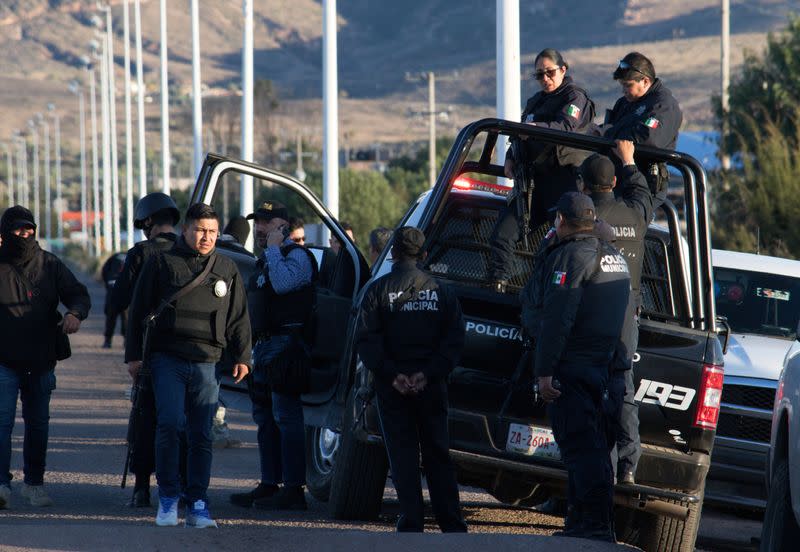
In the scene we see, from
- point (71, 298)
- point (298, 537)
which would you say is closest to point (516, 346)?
point (298, 537)

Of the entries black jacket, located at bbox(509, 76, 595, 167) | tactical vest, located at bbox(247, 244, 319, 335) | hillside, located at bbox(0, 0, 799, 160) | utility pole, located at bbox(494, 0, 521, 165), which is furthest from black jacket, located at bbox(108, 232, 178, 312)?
hillside, located at bbox(0, 0, 799, 160)

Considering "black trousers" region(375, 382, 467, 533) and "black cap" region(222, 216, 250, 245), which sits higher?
"black cap" region(222, 216, 250, 245)

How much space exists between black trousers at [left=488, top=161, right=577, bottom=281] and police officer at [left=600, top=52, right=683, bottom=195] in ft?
1.23

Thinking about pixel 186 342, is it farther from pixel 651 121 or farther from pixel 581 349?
pixel 651 121

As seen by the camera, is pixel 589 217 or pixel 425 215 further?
pixel 425 215

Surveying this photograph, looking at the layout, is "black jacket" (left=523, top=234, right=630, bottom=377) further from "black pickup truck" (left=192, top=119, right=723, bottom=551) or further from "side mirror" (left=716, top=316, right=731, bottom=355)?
"side mirror" (left=716, top=316, right=731, bottom=355)

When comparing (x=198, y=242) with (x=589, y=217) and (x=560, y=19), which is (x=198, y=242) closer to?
(x=589, y=217)

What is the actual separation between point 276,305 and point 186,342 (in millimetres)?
1347

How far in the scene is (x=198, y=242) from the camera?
30.0ft

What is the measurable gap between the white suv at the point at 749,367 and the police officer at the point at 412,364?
2.70 meters

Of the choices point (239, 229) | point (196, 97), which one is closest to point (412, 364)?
point (239, 229)

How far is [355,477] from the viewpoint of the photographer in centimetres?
A: 941

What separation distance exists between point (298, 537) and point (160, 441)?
1.26 meters

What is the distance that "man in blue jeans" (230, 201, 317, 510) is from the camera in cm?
1030
